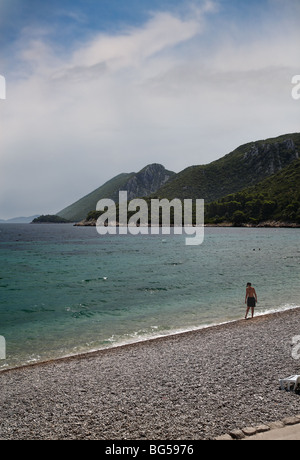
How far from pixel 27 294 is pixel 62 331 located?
13001 millimetres

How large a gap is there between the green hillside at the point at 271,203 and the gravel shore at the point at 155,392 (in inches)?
6117

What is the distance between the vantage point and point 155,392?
30.1ft

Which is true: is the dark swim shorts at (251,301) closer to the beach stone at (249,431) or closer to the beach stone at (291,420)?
the beach stone at (291,420)

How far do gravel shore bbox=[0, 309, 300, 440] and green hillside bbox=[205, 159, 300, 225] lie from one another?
510 ft

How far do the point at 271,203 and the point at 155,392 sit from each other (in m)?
173

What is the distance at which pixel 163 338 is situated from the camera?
1529cm

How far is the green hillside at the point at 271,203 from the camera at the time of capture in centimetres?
15827

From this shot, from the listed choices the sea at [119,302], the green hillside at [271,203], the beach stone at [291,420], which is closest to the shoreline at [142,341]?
the sea at [119,302]

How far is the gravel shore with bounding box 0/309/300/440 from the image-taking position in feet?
24.2

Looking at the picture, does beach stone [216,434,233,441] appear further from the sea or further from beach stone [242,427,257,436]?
the sea

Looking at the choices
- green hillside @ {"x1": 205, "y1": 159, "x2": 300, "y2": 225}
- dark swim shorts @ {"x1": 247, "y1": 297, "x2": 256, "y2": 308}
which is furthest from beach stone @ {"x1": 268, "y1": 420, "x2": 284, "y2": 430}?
green hillside @ {"x1": 205, "y1": 159, "x2": 300, "y2": 225}

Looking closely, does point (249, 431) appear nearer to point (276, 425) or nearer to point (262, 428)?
point (262, 428)
